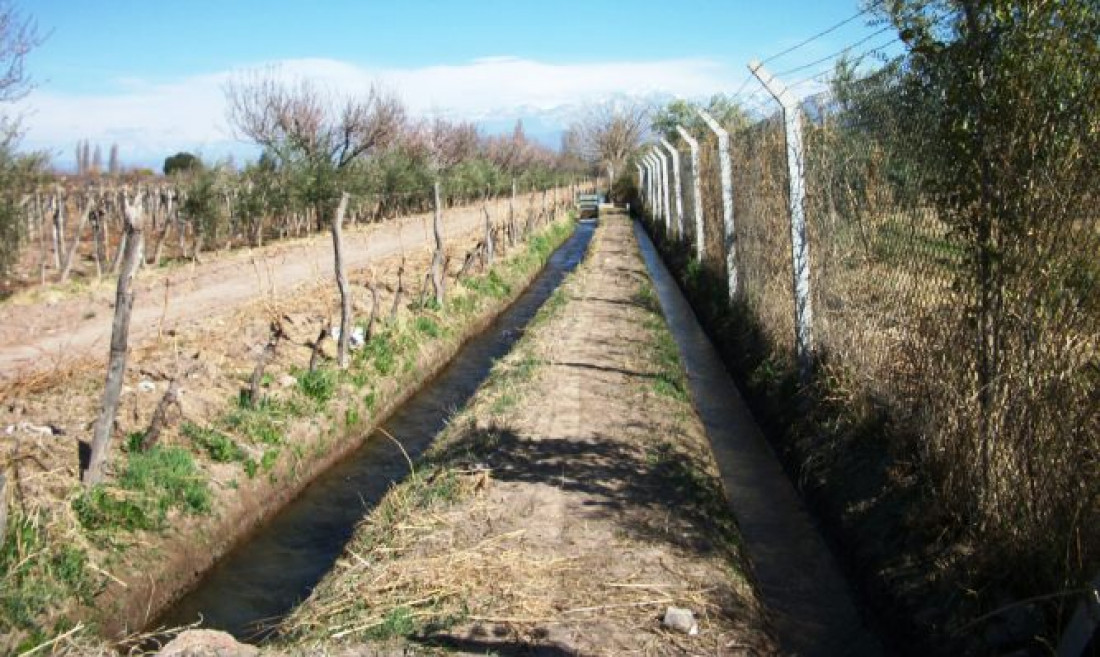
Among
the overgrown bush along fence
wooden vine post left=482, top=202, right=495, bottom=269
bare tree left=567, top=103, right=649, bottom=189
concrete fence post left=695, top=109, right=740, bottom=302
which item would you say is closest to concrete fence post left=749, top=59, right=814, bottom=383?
the overgrown bush along fence

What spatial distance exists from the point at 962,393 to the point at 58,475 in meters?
5.61

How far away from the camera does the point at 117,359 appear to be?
21.3 feet

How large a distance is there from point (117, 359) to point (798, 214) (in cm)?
527

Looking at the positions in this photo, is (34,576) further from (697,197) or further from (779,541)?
(697,197)

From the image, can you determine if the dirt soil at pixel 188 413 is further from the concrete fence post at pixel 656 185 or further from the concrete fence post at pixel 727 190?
the concrete fence post at pixel 656 185

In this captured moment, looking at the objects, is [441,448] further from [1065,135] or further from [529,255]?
[529,255]

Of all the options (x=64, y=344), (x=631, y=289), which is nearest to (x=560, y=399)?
(x=64, y=344)

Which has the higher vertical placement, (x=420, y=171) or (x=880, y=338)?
(x=420, y=171)

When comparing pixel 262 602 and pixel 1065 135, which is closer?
pixel 1065 135

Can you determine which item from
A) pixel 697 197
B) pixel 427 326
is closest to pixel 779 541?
pixel 427 326

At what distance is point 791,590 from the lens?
545 centimetres

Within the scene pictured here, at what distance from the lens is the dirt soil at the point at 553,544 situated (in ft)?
14.4

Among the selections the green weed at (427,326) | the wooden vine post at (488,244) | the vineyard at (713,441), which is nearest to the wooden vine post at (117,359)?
the vineyard at (713,441)

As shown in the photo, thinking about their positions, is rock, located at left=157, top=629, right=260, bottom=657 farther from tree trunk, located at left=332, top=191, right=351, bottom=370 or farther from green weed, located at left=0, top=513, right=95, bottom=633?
tree trunk, located at left=332, top=191, right=351, bottom=370
